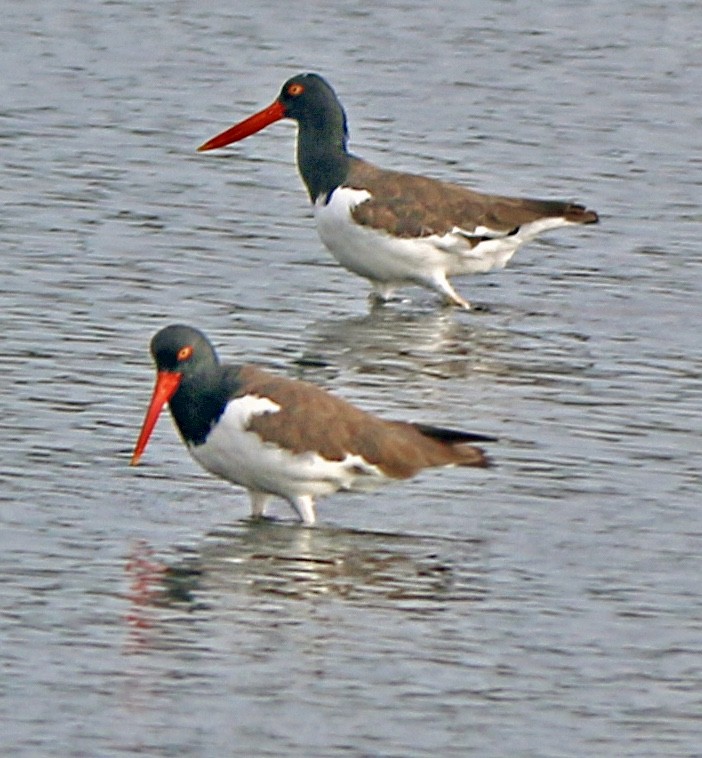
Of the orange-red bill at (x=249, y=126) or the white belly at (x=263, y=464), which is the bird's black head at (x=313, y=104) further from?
the white belly at (x=263, y=464)

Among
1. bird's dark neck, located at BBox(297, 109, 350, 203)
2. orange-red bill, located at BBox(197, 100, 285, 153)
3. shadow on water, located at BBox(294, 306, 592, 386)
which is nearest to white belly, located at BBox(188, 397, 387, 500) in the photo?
shadow on water, located at BBox(294, 306, 592, 386)

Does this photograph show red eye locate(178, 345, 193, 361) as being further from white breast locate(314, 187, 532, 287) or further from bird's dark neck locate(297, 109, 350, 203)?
bird's dark neck locate(297, 109, 350, 203)

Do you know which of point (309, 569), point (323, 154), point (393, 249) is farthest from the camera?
point (323, 154)

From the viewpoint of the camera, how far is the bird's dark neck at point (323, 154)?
49.2ft

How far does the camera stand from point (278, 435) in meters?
10.4

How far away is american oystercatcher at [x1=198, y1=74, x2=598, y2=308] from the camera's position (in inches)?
578

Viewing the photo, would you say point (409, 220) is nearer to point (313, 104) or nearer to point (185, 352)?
point (313, 104)

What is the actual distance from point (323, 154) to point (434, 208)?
0.76m

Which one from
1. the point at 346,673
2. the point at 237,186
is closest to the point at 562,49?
the point at 237,186

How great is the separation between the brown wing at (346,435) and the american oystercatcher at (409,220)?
4.03 meters

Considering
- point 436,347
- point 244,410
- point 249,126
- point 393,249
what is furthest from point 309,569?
point 249,126

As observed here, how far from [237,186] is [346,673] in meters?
8.68

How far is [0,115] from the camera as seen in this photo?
18562mm

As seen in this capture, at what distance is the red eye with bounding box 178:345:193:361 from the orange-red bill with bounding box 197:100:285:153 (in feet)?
18.4
